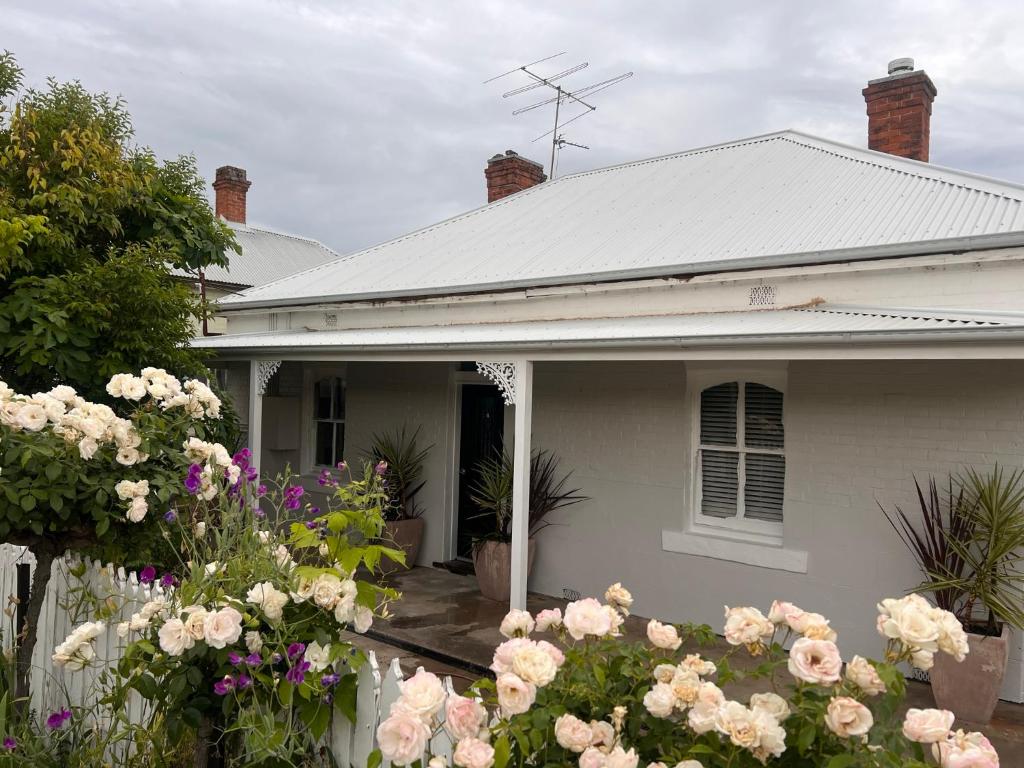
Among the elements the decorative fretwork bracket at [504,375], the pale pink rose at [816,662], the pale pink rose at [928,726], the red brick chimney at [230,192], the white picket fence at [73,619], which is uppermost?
the red brick chimney at [230,192]

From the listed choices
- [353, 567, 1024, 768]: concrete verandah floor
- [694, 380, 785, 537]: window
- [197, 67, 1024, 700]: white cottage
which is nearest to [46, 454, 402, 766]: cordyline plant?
[353, 567, 1024, 768]: concrete verandah floor

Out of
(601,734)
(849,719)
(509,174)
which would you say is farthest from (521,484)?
(509,174)

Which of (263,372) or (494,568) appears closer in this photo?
(494,568)

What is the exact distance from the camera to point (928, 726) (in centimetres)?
156

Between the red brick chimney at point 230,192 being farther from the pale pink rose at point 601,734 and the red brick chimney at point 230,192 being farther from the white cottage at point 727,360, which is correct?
the pale pink rose at point 601,734

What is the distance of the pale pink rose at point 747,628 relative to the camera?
1.88 meters

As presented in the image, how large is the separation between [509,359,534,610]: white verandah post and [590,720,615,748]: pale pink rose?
179 inches

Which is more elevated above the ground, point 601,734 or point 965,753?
point 965,753

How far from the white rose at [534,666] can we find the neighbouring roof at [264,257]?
61.5 feet

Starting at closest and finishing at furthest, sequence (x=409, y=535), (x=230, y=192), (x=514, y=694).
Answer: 1. (x=514, y=694)
2. (x=409, y=535)
3. (x=230, y=192)

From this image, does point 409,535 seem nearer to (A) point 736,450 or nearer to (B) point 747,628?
(A) point 736,450

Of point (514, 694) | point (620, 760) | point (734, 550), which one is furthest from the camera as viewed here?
point (734, 550)

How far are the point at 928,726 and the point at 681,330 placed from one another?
14.7 feet

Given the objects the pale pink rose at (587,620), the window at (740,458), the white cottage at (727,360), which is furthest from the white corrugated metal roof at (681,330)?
the pale pink rose at (587,620)
